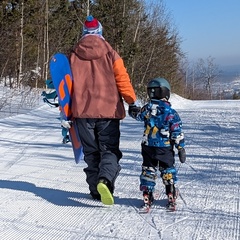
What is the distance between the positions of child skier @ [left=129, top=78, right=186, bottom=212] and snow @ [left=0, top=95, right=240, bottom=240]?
0.27m

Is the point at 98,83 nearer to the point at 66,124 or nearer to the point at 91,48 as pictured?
the point at 91,48

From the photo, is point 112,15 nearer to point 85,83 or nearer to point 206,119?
point 206,119

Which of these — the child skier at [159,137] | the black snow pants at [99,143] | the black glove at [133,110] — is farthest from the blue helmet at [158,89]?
the black snow pants at [99,143]

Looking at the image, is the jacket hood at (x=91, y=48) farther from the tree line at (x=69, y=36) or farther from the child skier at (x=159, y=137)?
the tree line at (x=69, y=36)

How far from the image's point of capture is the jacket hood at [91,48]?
428 cm

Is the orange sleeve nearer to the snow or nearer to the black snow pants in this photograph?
the black snow pants

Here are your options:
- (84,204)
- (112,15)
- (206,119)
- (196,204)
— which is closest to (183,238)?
(196,204)

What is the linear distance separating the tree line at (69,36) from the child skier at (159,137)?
668 inches

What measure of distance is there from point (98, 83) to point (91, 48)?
347 millimetres

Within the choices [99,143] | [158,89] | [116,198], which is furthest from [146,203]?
[158,89]

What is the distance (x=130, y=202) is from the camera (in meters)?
4.43

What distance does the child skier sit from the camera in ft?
13.1

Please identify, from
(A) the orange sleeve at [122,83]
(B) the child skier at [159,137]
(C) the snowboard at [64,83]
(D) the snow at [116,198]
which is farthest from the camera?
(C) the snowboard at [64,83]

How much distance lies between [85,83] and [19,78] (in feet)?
60.2
